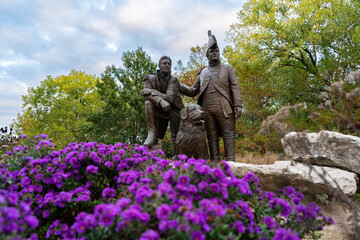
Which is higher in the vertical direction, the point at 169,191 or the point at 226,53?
the point at 226,53

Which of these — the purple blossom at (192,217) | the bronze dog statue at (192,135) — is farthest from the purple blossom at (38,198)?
the bronze dog statue at (192,135)

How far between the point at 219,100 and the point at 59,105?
61.1 feet

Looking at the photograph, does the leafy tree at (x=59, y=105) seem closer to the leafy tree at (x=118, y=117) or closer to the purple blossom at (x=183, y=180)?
the leafy tree at (x=118, y=117)

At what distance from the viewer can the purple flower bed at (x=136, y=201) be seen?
1325 millimetres

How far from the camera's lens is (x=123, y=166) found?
2.43 m

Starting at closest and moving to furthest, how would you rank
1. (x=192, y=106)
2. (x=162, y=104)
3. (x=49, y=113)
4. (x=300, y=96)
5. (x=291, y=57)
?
(x=192, y=106), (x=162, y=104), (x=300, y=96), (x=291, y=57), (x=49, y=113)

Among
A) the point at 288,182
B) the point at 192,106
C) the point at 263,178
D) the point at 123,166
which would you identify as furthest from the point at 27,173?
the point at 288,182

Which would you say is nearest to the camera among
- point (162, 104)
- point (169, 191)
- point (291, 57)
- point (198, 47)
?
point (169, 191)

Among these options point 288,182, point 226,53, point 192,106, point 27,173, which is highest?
point 226,53

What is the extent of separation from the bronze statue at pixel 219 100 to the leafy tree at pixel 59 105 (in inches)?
580

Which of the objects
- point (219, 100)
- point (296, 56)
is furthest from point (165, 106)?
point (296, 56)

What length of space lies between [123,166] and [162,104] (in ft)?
7.30

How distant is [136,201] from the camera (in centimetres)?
151

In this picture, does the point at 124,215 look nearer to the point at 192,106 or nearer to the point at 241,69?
the point at 192,106
